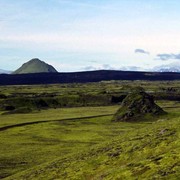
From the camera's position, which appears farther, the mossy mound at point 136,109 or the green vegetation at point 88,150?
the mossy mound at point 136,109

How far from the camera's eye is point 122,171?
42.9 m

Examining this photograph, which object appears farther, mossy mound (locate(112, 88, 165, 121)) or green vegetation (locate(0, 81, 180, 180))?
mossy mound (locate(112, 88, 165, 121))

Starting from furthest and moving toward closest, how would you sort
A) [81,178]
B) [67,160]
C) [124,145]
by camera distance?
[67,160] → [124,145] → [81,178]

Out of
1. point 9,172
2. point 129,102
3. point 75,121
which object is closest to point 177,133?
point 9,172

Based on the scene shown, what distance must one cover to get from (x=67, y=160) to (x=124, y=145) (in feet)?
32.3

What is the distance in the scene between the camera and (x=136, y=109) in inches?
5910

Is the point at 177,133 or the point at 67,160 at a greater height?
the point at 177,133

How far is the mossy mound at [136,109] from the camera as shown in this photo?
14543 centimetres

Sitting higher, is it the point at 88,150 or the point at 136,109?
the point at 136,109

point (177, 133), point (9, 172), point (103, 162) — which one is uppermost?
point (177, 133)

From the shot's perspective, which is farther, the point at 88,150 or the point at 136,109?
the point at 136,109

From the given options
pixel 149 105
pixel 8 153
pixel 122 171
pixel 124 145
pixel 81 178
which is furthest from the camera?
pixel 149 105

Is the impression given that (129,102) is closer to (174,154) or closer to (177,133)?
(177,133)

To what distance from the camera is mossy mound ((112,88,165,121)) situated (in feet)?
477
